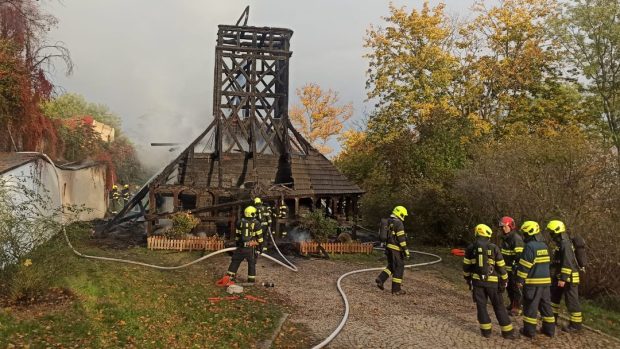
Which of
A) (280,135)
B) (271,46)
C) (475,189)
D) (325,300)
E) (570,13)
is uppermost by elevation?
(570,13)

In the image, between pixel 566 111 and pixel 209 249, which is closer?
pixel 209 249

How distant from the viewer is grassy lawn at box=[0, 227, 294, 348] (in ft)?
24.1

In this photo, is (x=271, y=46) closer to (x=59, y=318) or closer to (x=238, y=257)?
(x=238, y=257)

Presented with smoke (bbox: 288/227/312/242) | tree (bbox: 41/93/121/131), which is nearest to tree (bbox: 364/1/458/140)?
smoke (bbox: 288/227/312/242)

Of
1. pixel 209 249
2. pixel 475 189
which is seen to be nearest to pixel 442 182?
pixel 475 189

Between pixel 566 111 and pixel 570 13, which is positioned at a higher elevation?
pixel 570 13

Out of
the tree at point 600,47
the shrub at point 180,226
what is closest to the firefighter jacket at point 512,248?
the shrub at point 180,226

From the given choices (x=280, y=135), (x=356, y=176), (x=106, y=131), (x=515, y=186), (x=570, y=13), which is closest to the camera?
(x=515, y=186)

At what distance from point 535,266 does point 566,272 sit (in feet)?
2.81

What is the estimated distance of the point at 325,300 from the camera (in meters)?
10.8

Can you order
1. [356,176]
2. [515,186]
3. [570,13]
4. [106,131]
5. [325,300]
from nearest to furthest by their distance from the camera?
[325,300] < [515,186] < [570,13] < [356,176] < [106,131]

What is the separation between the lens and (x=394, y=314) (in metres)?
9.72

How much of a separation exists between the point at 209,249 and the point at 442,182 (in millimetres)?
11662

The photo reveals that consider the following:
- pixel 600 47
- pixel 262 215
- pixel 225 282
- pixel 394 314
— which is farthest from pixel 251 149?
pixel 600 47
